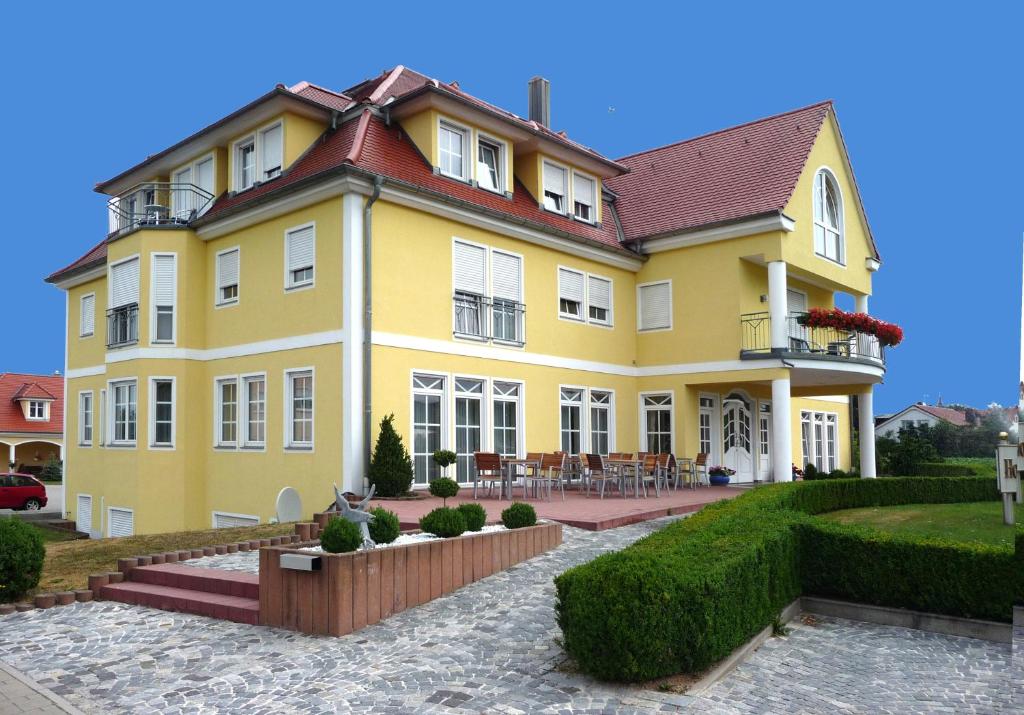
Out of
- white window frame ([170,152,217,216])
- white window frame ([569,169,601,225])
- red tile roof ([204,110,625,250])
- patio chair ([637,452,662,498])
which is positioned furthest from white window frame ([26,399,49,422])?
patio chair ([637,452,662,498])

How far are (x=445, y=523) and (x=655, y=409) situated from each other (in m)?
14.3

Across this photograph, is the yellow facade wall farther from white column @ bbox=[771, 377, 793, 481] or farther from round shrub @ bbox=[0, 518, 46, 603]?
round shrub @ bbox=[0, 518, 46, 603]

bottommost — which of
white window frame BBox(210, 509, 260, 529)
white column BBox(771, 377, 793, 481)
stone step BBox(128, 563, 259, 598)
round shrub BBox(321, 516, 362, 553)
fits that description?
white window frame BBox(210, 509, 260, 529)

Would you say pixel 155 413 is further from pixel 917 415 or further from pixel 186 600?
pixel 917 415

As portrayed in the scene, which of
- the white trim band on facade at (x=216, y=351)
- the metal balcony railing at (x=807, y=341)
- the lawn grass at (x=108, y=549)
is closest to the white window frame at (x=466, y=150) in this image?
the white trim band on facade at (x=216, y=351)

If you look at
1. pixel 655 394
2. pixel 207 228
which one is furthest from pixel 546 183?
pixel 207 228

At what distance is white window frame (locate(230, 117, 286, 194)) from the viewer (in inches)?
732

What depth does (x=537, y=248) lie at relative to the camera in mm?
20500

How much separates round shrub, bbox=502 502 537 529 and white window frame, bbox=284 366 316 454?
22.3 feet

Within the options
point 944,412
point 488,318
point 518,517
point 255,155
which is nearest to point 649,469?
point 488,318

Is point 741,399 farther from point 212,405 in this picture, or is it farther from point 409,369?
point 212,405

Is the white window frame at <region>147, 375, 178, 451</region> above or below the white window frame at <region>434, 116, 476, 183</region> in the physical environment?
below

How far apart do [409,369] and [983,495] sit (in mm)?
12923

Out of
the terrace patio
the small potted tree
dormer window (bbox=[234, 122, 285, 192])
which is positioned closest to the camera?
the terrace patio
